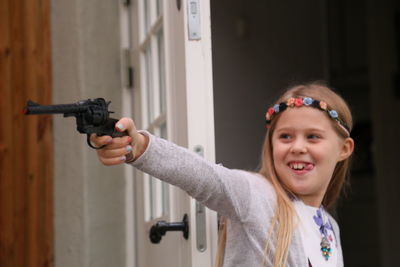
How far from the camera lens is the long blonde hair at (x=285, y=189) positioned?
2002 mm

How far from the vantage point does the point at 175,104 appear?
7.70ft

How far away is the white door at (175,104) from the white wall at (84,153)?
0.12m

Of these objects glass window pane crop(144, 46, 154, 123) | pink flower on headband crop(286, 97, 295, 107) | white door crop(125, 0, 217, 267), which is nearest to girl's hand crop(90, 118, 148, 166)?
white door crop(125, 0, 217, 267)

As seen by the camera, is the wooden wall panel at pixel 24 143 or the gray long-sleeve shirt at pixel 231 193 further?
the wooden wall panel at pixel 24 143

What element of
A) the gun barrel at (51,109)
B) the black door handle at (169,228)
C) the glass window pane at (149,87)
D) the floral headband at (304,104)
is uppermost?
the glass window pane at (149,87)

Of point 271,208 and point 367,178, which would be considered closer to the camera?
point 271,208

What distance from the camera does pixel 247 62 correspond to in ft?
14.1

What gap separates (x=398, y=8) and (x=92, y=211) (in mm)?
3369

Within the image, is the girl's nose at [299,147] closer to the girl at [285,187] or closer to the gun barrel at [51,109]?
the girl at [285,187]

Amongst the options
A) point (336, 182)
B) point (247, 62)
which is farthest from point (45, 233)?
point (247, 62)

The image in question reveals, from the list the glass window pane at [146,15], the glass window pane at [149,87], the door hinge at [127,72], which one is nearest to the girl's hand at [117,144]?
the glass window pane at [149,87]

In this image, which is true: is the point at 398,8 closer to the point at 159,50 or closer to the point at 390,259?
the point at 390,259

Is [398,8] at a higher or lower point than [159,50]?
higher

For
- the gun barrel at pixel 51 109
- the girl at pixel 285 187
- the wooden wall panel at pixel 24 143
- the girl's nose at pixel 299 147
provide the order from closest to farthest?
the gun barrel at pixel 51 109 < the girl at pixel 285 187 < the girl's nose at pixel 299 147 < the wooden wall panel at pixel 24 143
